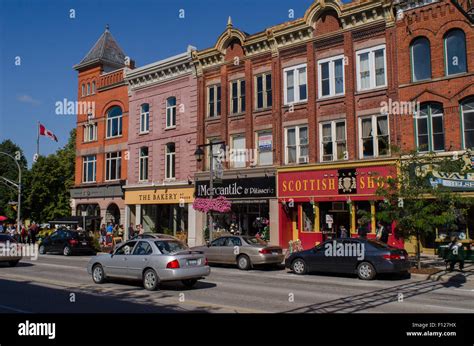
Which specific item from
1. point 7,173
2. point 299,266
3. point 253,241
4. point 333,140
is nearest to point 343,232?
point 333,140

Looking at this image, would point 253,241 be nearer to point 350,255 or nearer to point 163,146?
point 350,255

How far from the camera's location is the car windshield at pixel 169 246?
13594mm

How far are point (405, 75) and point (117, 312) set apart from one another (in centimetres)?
1918

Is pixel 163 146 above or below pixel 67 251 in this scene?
above

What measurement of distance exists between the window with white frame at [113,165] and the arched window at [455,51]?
25515mm

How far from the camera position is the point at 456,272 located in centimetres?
1725

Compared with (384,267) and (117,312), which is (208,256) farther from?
(117,312)

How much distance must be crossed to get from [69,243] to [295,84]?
16.4 meters

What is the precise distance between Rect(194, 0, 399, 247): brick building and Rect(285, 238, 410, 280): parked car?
606 cm

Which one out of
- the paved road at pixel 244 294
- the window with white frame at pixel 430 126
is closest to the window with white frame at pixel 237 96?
the window with white frame at pixel 430 126

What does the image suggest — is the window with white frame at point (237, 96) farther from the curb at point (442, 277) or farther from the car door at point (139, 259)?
the car door at point (139, 259)

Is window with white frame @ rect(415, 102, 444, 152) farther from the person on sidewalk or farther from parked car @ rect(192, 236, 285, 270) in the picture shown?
parked car @ rect(192, 236, 285, 270)

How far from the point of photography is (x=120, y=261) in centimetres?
1417
